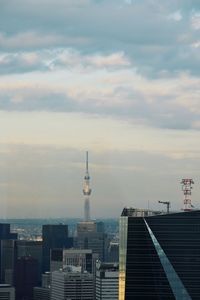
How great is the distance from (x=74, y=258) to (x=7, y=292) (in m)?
6.71

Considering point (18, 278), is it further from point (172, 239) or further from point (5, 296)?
point (172, 239)

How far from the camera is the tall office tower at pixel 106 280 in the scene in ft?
108

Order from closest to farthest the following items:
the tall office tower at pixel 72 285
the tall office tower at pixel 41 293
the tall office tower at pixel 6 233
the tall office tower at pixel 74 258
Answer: the tall office tower at pixel 6 233, the tall office tower at pixel 72 285, the tall office tower at pixel 41 293, the tall office tower at pixel 74 258

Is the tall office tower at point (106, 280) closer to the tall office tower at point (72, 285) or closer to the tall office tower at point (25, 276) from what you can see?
the tall office tower at point (72, 285)

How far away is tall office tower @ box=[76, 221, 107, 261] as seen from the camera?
152ft

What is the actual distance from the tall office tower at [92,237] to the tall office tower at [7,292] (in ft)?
16.6

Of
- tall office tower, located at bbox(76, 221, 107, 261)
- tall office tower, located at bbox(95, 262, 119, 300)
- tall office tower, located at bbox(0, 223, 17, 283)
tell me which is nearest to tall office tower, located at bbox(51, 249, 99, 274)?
tall office tower, located at bbox(76, 221, 107, 261)

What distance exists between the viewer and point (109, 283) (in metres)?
34.5

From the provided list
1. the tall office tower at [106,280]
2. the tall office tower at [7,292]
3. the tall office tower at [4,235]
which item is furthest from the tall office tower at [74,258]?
the tall office tower at [106,280]

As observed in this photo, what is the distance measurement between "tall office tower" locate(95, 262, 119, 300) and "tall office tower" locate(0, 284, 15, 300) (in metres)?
6.78

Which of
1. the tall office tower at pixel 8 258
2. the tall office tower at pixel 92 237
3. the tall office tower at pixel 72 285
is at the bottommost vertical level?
the tall office tower at pixel 72 285

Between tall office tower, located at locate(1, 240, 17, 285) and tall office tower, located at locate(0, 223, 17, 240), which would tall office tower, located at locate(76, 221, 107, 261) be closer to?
tall office tower, located at locate(0, 223, 17, 240)

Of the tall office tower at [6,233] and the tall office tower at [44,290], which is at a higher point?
the tall office tower at [6,233]

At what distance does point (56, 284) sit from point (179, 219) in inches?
924
